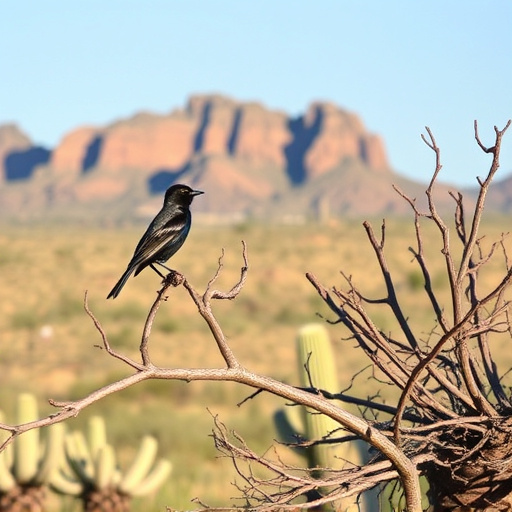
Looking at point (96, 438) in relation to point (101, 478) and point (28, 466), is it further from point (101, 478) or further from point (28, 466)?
point (28, 466)

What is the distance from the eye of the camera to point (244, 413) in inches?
1040

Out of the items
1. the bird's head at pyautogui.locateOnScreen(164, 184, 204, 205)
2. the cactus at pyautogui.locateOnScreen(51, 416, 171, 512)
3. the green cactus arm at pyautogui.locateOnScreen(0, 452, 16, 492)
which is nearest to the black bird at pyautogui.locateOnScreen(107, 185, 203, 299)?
the bird's head at pyautogui.locateOnScreen(164, 184, 204, 205)

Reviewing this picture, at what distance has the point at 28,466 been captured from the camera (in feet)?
37.2

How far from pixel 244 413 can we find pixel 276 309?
79.1ft

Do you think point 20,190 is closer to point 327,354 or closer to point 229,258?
point 229,258

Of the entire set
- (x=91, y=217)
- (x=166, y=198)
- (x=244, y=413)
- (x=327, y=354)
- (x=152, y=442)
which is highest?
(x=91, y=217)

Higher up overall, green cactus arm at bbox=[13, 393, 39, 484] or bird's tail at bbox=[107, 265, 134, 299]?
bird's tail at bbox=[107, 265, 134, 299]

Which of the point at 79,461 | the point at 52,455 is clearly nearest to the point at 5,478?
the point at 52,455

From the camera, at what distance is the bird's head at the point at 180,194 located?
211 inches

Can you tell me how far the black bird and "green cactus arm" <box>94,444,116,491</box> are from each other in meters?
6.72

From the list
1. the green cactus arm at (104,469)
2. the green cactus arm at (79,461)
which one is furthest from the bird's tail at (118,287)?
the green cactus arm at (79,461)

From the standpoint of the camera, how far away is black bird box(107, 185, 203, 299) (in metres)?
4.98

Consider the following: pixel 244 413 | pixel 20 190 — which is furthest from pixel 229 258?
pixel 20 190

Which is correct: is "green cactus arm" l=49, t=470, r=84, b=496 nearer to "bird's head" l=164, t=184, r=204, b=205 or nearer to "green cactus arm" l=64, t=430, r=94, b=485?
"green cactus arm" l=64, t=430, r=94, b=485
